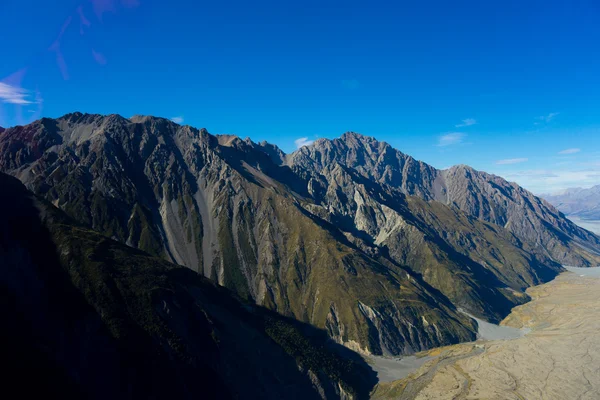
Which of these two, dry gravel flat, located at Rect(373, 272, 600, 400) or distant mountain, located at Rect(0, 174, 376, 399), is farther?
dry gravel flat, located at Rect(373, 272, 600, 400)

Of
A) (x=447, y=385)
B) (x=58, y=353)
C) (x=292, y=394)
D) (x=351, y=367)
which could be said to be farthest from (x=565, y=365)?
(x=58, y=353)

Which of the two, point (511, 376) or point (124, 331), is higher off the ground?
point (124, 331)

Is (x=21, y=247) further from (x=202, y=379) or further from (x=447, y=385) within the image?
(x=447, y=385)

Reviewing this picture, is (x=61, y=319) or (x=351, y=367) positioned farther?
(x=351, y=367)

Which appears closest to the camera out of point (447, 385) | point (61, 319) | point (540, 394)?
point (61, 319)

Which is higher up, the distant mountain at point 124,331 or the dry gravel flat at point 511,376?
the distant mountain at point 124,331

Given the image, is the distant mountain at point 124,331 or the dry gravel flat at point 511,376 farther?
the dry gravel flat at point 511,376

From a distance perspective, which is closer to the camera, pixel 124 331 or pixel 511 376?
pixel 124 331

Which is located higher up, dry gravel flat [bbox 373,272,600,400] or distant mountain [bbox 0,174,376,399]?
distant mountain [bbox 0,174,376,399]
